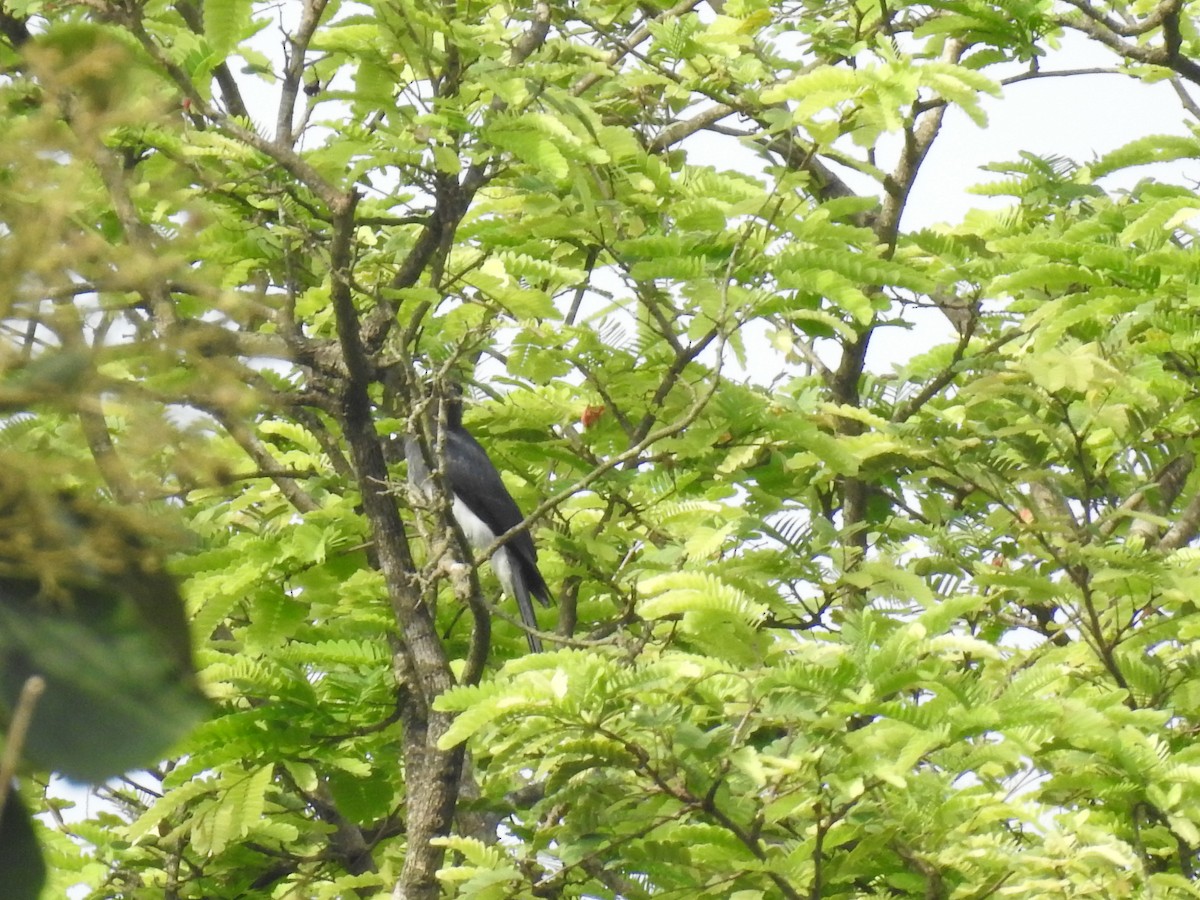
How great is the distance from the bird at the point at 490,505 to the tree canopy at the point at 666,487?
38cm

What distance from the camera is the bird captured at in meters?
6.79

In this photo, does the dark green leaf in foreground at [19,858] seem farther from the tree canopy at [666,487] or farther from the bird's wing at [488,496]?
the bird's wing at [488,496]

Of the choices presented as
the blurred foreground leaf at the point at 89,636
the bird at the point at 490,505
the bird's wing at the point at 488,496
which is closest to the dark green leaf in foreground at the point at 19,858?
the blurred foreground leaf at the point at 89,636

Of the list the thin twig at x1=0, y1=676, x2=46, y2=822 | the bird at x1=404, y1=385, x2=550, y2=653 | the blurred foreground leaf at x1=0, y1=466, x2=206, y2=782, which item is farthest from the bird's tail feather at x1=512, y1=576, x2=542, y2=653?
the thin twig at x1=0, y1=676, x2=46, y2=822

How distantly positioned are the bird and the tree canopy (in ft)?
1.24

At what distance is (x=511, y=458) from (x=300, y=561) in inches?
54.5

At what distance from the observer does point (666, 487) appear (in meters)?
5.44

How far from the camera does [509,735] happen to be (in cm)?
364

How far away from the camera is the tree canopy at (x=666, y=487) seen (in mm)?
3574

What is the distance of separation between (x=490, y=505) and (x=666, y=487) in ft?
8.91

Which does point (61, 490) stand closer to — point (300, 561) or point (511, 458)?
point (300, 561)

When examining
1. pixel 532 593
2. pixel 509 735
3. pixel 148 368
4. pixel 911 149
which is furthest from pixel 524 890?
pixel 911 149

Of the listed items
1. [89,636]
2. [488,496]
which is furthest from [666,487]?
[89,636]

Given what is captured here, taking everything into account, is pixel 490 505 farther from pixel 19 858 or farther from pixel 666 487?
pixel 19 858
